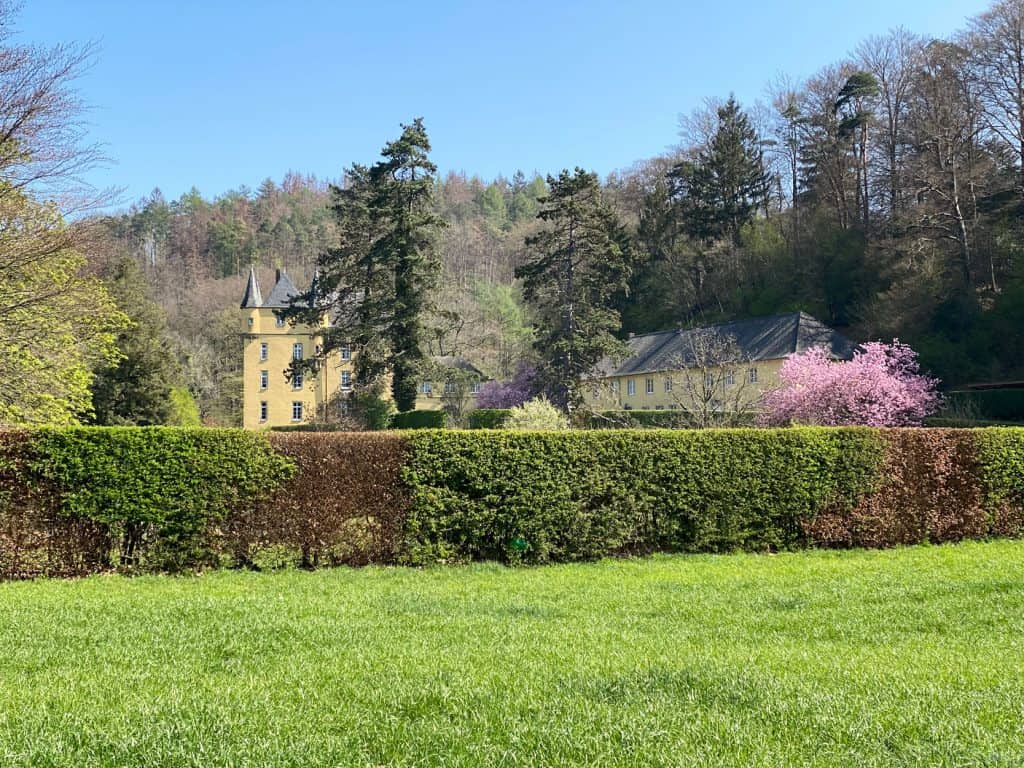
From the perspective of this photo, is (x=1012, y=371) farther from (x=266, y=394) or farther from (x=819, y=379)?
(x=266, y=394)

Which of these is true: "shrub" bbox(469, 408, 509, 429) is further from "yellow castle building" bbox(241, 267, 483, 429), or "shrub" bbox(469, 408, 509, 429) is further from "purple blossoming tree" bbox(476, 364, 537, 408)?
"yellow castle building" bbox(241, 267, 483, 429)

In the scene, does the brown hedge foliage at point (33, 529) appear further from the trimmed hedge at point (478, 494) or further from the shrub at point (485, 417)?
the shrub at point (485, 417)

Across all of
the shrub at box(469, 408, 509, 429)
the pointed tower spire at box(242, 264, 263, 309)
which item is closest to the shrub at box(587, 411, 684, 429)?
the shrub at box(469, 408, 509, 429)

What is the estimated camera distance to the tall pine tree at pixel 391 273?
32.0 m

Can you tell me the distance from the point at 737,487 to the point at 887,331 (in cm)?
2985

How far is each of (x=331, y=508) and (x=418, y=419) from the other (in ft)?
85.2

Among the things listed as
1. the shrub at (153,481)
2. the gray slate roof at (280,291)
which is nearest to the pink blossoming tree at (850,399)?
the shrub at (153,481)

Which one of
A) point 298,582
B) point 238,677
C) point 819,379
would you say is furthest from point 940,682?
point 819,379

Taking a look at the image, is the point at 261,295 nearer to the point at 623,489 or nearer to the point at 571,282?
the point at 571,282

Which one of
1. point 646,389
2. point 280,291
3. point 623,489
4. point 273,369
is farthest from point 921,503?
point 280,291

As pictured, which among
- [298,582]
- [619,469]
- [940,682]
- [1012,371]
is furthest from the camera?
[1012,371]

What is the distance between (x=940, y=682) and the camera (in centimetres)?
461

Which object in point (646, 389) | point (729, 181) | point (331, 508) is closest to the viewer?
point (331, 508)

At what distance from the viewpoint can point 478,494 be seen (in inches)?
444
